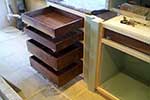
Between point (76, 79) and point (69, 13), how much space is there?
0.71m

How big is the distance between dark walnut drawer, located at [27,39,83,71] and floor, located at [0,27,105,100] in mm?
300

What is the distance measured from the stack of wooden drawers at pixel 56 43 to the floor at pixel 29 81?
0.12m

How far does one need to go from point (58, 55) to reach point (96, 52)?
1.14 ft

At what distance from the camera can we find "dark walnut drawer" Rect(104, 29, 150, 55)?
1.42 m

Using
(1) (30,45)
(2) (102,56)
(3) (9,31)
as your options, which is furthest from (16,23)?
(2) (102,56)

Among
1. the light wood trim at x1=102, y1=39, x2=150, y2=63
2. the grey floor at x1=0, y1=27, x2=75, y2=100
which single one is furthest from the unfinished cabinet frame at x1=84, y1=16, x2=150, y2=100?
the grey floor at x1=0, y1=27, x2=75, y2=100

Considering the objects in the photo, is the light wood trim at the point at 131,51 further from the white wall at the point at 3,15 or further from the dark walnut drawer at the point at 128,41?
the white wall at the point at 3,15

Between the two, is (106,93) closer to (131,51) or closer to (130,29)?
(131,51)

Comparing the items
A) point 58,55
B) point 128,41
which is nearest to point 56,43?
point 58,55

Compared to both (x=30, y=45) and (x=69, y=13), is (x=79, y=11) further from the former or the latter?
(x=30, y=45)

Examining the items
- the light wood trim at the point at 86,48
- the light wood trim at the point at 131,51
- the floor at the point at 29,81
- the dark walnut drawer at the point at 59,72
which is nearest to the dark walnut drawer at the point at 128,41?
the light wood trim at the point at 131,51

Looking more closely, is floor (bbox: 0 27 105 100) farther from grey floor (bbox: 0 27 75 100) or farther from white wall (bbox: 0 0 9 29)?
white wall (bbox: 0 0 9 29)

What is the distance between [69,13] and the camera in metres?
1.98

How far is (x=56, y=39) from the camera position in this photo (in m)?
1.76
